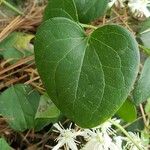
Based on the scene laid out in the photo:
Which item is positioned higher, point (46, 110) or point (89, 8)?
point (89, 8)

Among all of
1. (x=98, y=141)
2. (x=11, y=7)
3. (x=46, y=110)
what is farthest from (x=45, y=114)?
(x=11, y=7)

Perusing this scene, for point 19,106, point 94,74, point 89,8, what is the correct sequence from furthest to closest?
point 19,106, point 89,8, point 94,74

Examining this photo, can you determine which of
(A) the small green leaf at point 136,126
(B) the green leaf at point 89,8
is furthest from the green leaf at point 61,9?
(A) the small green leaf at point 136,126

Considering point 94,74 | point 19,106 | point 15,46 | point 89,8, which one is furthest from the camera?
point 15,46

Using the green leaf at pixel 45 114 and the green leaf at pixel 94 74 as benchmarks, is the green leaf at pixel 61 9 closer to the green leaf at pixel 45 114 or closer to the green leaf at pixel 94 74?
the green leaf at pixel 94 74

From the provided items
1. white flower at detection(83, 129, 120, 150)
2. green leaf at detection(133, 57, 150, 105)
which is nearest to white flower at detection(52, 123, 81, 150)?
white flower at detection(83, 129, 120, 150)

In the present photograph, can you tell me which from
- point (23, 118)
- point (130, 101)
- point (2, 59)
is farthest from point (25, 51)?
point (130, 101)

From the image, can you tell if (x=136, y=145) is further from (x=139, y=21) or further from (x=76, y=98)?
(x=139, y=21)

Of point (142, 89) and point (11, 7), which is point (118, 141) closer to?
point (142, 89)
